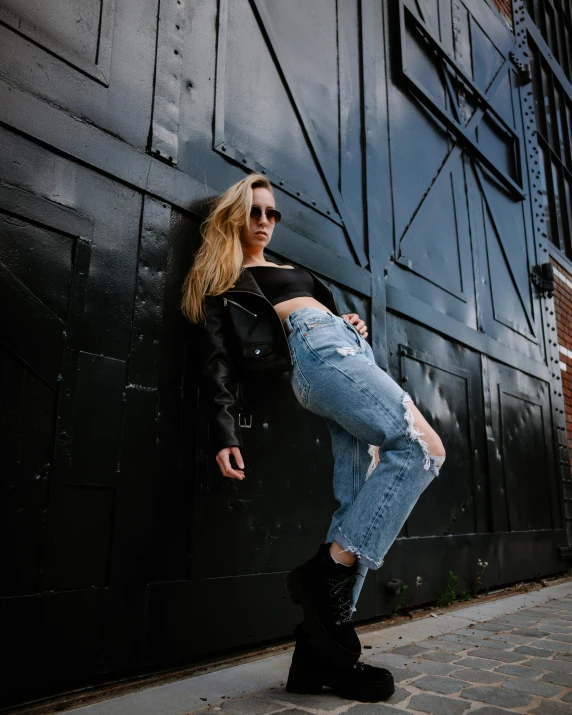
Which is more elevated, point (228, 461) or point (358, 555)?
point (228, 461)

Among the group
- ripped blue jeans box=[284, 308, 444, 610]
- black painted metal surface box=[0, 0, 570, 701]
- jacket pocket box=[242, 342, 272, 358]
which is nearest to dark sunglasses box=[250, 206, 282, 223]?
black painted metal surface box=[0, 0, 570, 701]

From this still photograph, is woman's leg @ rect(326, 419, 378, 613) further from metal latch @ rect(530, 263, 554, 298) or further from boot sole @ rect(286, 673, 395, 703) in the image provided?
metal latch @ rect(530, 263, 554, 298)

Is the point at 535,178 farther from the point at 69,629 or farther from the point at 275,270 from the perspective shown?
the point at 69,629

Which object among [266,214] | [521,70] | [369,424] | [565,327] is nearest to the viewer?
[369,424]

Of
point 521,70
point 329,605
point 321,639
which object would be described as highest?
point 521,70

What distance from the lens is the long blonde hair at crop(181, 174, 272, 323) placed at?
2.32 m

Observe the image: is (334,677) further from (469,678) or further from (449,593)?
(449,593)

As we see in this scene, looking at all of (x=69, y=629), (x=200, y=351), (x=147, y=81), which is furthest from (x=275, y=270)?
(x=69, y=629)

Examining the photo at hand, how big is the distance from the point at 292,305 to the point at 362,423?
600 mm

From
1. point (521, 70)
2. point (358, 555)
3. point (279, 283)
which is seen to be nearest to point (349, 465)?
point (358, 555)

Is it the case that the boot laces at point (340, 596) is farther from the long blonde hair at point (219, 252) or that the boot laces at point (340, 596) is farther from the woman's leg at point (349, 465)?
the long blonde hair at point (219, 252)

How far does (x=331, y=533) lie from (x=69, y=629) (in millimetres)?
923

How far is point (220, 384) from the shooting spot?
2.19 m

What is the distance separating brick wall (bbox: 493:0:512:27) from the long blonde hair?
5.61m
